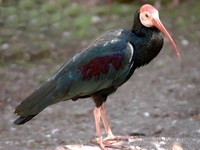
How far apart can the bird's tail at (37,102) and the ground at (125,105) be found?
125 centimetres

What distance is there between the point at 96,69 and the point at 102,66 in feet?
0.22

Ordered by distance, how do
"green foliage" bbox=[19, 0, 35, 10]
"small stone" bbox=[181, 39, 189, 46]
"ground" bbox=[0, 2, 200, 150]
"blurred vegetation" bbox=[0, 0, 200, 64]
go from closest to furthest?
"ground" bbox=[0, 2, 200, 150], "small stone" bbox=[181, 39, 189, 46], "blurred vegetation" bbox=[0, 0, 200, 64], "green foliage" bbox=[19, 0, 35, 10]

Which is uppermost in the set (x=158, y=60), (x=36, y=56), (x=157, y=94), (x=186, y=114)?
(x=36, y=56)

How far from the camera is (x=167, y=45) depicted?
11.3m

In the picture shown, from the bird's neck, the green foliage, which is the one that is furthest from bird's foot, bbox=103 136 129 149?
the green foliage

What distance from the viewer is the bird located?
580cm

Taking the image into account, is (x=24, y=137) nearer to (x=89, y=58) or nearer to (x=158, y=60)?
(x=89, y=58)

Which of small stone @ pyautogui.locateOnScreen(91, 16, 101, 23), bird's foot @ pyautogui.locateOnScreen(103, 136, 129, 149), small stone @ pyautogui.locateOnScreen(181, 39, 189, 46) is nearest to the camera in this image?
bird's foot @ pyautogui.locateOnScreen(103, 136, 129, 149)

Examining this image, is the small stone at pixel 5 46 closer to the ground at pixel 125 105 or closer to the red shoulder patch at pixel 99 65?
the ground at pixel 125 105

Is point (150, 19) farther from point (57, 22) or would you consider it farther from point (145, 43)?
point (57, 22)

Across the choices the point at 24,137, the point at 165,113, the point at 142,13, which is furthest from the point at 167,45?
the point at 142,13

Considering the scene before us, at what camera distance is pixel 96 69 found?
5.91m

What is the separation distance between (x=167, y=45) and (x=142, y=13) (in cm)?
555

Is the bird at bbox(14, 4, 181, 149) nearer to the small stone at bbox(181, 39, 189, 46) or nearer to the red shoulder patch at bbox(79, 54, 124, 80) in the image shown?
the red shoulder patch at bbox(79, 54, 124, 80)
